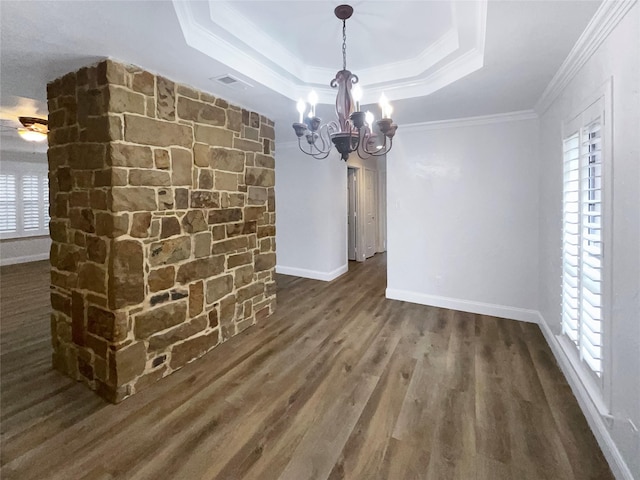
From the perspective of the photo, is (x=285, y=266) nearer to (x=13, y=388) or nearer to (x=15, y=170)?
(x=13, y=388)

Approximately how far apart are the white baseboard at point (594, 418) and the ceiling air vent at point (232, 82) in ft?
11.0

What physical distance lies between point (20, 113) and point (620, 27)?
225 inches

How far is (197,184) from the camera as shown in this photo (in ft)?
8.96

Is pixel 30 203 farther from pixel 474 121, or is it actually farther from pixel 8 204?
pixel 474 121

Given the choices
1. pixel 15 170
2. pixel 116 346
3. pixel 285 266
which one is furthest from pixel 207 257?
pixel 15 170

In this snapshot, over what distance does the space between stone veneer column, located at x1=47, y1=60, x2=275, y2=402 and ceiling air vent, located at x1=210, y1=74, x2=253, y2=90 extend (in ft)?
0.98

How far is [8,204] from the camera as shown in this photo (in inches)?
273

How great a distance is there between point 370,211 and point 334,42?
5314 millimetres

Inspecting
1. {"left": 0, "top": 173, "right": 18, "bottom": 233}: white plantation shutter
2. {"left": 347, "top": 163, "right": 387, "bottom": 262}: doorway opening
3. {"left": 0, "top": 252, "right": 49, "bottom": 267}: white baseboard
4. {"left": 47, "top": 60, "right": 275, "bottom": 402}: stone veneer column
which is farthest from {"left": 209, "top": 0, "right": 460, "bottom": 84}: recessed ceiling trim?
{"left": 0, "top": 252, "right": 49, "bottom": 267}: white baseboard

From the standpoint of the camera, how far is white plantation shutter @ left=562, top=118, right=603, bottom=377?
185cm

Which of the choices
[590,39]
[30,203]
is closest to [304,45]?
[590,39]

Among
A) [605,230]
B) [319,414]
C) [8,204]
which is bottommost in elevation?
[319,414]

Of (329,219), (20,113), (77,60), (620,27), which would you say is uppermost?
(20,113)

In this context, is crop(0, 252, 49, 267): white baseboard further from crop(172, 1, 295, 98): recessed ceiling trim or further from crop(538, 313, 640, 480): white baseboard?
crop(538, 313, 640, 480): white baseboard
